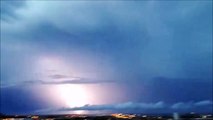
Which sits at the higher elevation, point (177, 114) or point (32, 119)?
point (32, 119)

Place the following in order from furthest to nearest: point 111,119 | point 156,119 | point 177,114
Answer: point 111,119, point 156,119, point 177,114

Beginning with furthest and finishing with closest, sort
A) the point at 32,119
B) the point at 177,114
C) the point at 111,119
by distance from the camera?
the point at 32,119 < the point at 111,119 < the point at 177,114

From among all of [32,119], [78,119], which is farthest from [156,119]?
[32,119]

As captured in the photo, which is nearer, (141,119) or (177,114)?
(177,114)

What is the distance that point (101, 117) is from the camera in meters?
74.2

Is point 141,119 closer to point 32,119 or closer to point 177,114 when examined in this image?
point 32,119

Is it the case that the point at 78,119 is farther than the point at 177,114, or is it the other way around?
the point at 78,119

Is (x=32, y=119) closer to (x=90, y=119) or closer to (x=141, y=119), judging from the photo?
(x=90, y=119)

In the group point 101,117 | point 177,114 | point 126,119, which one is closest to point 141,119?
point 126,119

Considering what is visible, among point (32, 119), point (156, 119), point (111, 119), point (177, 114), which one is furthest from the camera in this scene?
point (32, 119)

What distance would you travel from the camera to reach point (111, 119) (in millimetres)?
73125

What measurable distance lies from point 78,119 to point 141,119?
515 inches

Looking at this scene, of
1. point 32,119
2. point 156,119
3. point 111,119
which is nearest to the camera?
point 156,119

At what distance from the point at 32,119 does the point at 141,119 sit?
24.9 m
